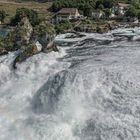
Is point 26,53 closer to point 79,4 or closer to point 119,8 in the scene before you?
point 79,4

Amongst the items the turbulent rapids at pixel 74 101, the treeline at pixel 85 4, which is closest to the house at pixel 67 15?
the treeline at pixel 85 4

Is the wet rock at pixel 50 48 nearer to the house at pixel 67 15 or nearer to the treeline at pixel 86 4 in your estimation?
the house at pixel 67 15

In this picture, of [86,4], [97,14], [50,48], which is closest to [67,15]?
[97,14]

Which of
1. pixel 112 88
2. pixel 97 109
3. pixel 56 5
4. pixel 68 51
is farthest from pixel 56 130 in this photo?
pixel 56 5

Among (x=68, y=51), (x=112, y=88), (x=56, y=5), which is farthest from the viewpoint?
(x=56, y=5)

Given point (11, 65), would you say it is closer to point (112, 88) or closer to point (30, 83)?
point (30, 83)

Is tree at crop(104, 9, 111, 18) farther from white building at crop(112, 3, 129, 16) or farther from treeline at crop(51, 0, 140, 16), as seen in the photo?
white building at crop(112, 3, 129, 16)

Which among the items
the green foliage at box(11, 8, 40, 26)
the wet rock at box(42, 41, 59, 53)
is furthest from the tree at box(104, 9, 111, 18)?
the wet rock at box(42, 41, 59, 53)
